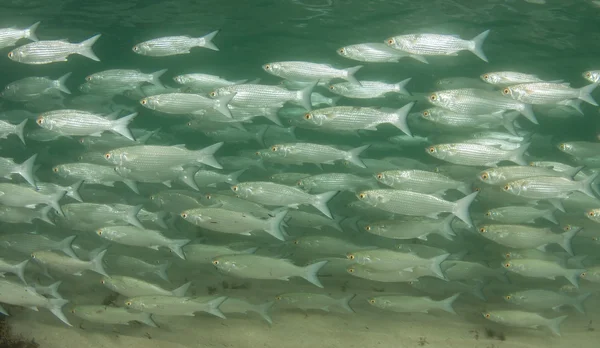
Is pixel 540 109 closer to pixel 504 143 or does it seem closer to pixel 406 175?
pixel 504 143

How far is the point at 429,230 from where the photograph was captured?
238 inches

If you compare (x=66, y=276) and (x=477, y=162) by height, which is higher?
(x=477, y=162)

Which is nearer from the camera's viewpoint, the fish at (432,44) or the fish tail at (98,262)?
the fish tail at (98,262)

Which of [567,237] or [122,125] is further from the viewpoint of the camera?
[567,237]

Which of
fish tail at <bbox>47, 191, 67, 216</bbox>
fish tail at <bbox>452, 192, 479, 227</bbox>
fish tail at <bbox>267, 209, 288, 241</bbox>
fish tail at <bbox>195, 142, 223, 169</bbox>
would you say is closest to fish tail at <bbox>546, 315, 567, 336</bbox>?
fish tail at <bbox>452, 192, 479, 227</bbox>

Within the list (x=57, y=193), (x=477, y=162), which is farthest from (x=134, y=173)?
(x=477, y=162)

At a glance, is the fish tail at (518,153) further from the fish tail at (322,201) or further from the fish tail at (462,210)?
the fish tail at (322,201)

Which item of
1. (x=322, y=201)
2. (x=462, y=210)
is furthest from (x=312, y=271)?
(x=462, y=210)

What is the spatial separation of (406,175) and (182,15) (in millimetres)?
14805

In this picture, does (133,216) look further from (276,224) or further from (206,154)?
(276,224)

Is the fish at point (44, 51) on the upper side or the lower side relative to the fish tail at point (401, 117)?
upper

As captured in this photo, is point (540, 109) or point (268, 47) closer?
point (540, 109)

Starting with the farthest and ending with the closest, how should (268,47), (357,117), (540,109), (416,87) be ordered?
(416,87) < (268,47) < (540,109) < (357,117)

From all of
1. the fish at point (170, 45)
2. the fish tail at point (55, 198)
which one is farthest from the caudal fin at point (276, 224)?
the fish at point (170, 45)
